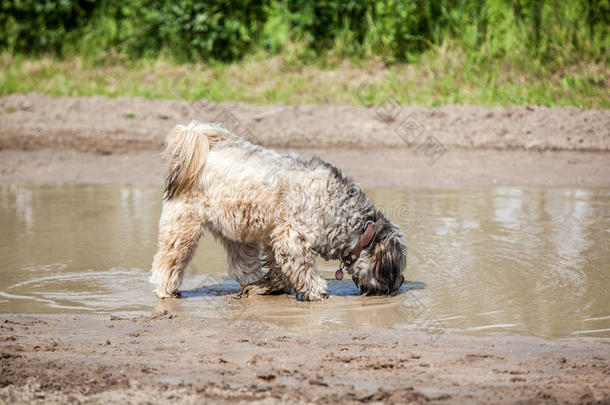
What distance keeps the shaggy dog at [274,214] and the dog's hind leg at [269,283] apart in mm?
198

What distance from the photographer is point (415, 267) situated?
23.7 ft

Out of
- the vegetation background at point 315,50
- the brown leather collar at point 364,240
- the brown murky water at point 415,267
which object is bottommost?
the brown murky water at point 415,267

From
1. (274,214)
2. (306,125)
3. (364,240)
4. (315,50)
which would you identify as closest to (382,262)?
(364,240)

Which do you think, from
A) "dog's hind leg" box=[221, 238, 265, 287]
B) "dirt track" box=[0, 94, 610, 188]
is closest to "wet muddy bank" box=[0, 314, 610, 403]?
"dog's hind leg" box=[221, 238, 265, 287]

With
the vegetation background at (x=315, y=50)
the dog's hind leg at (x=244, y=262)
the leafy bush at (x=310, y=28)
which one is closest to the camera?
the dog's hind leg at (x=244, y=262)

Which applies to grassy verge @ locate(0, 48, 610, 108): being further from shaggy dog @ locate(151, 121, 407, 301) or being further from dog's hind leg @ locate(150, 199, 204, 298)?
dog's hind leg @ locate(150, 199, 204, 298)

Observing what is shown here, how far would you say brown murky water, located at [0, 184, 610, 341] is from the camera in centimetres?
584

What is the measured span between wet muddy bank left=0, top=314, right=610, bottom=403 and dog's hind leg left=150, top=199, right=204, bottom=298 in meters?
0.81

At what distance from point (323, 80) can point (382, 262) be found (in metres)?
9.12

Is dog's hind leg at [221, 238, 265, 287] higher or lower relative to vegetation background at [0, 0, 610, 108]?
lower

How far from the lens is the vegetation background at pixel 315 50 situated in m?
13.9

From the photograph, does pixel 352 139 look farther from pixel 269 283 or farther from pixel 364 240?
pixel 364 240

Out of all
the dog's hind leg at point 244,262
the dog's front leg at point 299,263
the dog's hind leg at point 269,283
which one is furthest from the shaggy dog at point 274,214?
the dog's hind leg at point 244,262

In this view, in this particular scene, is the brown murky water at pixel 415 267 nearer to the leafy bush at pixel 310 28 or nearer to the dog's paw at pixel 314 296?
the dog's paw at pixel 314 296
